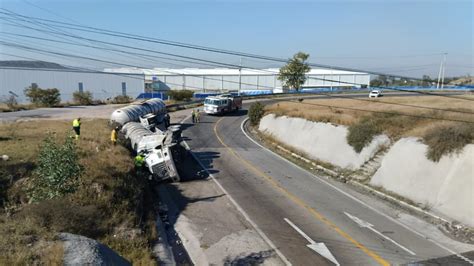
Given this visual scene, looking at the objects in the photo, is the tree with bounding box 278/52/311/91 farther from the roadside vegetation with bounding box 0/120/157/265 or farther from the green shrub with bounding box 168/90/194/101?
the roadside vegetation with bounding box 0/120/157/265

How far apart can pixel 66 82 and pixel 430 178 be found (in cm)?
7530

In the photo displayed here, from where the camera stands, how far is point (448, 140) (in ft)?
56.6

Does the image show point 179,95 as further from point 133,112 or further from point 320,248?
point 320,248

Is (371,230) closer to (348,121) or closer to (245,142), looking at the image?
(348,121)

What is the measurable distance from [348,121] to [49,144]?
768 inches

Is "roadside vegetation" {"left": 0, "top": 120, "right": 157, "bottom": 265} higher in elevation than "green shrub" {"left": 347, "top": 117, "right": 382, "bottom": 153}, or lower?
lower

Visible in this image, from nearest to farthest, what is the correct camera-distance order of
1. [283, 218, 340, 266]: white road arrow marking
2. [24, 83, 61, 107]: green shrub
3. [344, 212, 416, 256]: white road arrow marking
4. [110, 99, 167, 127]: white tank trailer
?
[283, 218, 340, 266]: white road arrow marking < [344, 212, 416, 256]: white road arrow marking < [110, 99, 167, 127]: white tank trailer < [24, 83, 61, 107]: green shrub

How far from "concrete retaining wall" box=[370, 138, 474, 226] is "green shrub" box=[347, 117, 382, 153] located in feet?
7.28

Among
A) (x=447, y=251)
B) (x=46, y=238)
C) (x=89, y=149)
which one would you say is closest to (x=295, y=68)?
(x=89, y=149)

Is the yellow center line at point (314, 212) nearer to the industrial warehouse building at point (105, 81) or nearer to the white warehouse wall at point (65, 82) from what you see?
the industrial warehouse building at point (105, 81)

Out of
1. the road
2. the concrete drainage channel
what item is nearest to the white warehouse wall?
the road

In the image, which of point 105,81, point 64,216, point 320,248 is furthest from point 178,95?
Answer: point 320,248

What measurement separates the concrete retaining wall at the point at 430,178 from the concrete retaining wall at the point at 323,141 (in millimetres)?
1943

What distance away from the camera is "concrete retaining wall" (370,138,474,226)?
15320 millimetres
